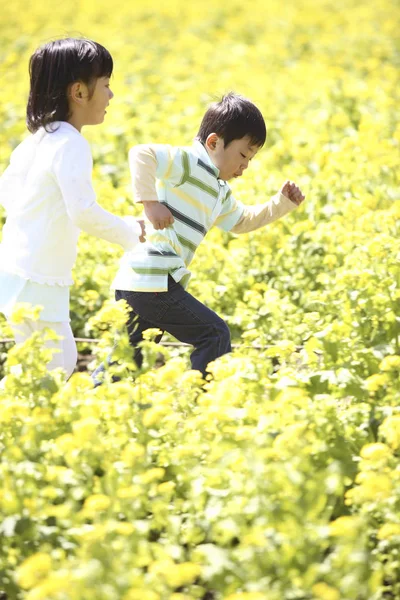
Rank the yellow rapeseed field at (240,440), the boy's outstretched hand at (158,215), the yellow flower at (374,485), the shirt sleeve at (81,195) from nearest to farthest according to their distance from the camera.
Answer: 1. the yellow rapeseed field at (240,440)
2. the yellow flower at (374,485)
3. the shirt sleeve at (81,195)
4. the boy's outstretched hand at (158,215)

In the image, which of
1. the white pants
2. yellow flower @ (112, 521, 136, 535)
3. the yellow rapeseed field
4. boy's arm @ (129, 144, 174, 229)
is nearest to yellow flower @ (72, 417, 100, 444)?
the yellow rapeseed field

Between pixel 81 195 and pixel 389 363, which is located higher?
pixel 81 195

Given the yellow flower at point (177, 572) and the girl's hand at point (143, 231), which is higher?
the girl's hand at point (143, 231)

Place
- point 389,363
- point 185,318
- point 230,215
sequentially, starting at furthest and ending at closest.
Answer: point 230,215, point 185,318, point 389,363

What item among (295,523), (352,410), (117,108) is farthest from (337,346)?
(117,108)

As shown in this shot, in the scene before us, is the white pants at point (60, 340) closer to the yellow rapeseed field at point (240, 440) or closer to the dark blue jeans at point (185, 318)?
the yellow rapeseed field at point (240, 440)

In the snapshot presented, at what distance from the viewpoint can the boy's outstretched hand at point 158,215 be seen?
3.21m

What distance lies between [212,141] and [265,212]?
46 centimetres

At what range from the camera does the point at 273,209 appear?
379 centimetres

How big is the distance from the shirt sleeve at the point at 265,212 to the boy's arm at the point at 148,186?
2.00 feet

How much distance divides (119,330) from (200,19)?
558 inches

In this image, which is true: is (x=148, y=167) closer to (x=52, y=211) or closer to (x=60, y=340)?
(x=52, y=211)

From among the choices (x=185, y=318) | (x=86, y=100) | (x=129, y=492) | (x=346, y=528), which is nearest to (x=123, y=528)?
(x=129, y=492)

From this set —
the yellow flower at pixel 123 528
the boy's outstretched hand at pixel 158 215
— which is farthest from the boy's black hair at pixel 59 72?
the yellow flower at pixel 123 528
